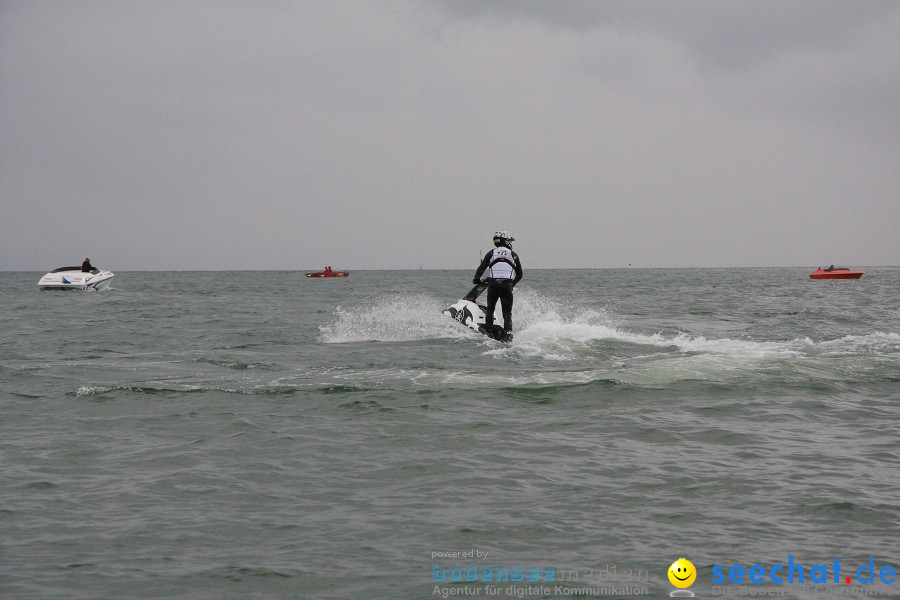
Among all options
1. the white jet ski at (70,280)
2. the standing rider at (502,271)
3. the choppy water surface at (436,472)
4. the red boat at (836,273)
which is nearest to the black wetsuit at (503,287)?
the standing rider at (502,271)

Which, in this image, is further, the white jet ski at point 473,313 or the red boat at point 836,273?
the red boat at point 836,273

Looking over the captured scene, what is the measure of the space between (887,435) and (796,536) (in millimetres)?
3366

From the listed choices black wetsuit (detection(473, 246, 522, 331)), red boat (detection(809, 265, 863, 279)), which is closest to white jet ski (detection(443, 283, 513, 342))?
black wetsuit (detection(473, 246, 522, 331))

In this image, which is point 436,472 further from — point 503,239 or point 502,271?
point 503,239

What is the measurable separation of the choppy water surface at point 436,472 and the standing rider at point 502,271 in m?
3.17

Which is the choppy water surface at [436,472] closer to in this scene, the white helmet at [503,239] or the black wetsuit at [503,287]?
the black wetsuit at [503,287]

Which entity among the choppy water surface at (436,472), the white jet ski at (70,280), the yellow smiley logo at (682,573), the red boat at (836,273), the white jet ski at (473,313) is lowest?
the yellow smiley logo at (682,573)

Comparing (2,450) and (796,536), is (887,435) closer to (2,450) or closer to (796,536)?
(796,536)

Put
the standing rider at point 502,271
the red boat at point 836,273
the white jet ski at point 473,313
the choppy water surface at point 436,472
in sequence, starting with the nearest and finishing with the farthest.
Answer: the choppy water surface at point 436,472
the standing rider at point 502,271
the white jet ski at point 473,313
the red boat at point 836,273

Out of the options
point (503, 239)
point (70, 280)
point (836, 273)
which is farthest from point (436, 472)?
point (836, 273)

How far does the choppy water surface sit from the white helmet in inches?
148

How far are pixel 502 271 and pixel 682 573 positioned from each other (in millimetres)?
11574

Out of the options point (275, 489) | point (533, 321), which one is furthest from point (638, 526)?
point (533, 321)

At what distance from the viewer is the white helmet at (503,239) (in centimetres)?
1570
